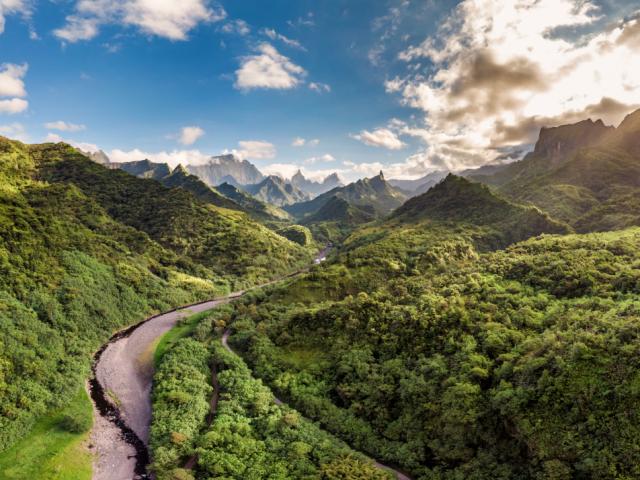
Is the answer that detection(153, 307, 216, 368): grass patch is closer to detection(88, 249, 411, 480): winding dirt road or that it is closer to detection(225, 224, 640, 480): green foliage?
detection(88, 249, 411, 480): winding dirt road

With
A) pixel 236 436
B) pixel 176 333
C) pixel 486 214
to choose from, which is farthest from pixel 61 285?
pixel 486 214

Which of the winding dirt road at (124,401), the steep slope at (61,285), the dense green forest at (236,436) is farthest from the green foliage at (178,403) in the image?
the steep slope at (61,285)

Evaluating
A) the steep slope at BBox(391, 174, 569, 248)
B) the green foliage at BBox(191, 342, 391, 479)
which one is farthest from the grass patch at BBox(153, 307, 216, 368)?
the steep slope at BBox(391, 174, 569, 248)

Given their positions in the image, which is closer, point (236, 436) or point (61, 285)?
point (236, 436)

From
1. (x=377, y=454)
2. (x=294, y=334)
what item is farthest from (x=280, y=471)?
(x=294, y=334)

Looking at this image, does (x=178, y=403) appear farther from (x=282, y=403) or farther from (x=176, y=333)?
(x=176, y=333)
